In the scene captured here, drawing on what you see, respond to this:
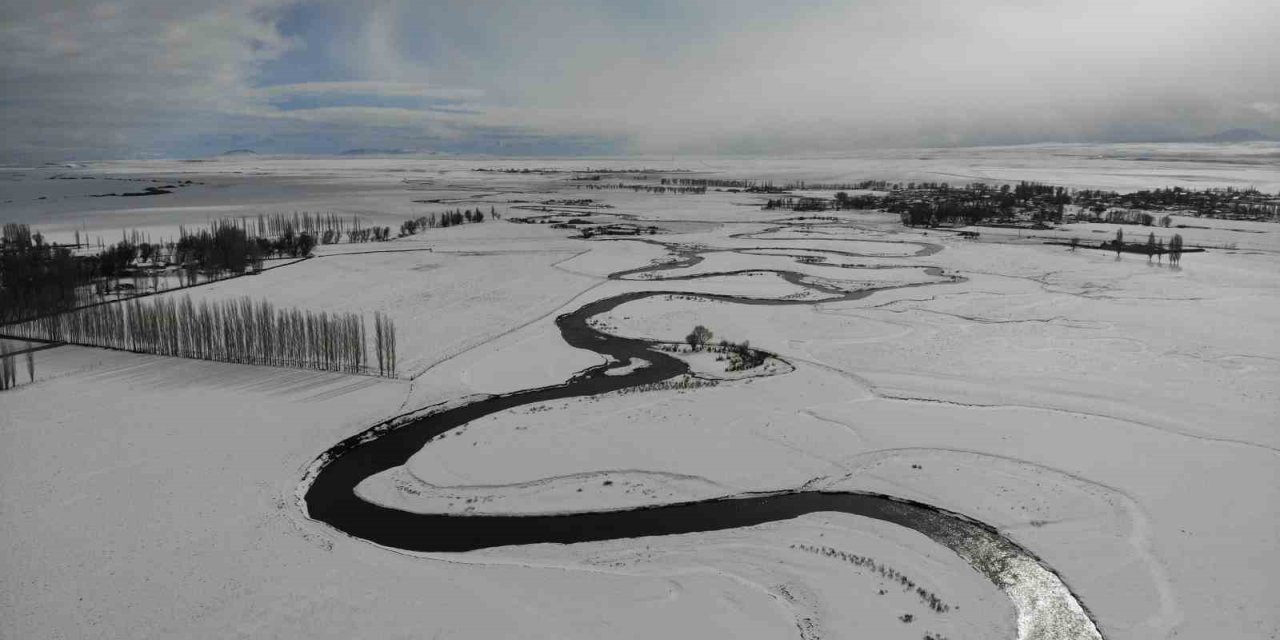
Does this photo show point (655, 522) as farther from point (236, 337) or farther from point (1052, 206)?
point (1052, 206)

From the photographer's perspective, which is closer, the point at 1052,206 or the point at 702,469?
the point at 702,469

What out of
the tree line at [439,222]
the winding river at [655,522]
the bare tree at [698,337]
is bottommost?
the winding river at [655,522]

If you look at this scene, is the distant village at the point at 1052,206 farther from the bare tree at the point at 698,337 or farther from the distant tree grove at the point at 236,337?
the distant tree grove at the point at 236,337

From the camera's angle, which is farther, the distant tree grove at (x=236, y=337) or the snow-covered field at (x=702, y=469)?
the distant tree grove at (x=236, y=337)

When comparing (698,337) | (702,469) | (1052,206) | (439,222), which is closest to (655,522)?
(702,469)

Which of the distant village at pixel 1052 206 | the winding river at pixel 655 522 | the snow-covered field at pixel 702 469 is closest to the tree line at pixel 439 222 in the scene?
the snow-covered field at pixel 702 469

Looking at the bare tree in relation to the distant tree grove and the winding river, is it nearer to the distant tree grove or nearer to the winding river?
the winding river

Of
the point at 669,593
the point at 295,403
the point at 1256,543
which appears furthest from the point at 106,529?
the point at 1256,543

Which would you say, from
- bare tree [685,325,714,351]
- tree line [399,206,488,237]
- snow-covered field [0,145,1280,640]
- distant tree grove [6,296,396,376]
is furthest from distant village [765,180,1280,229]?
distant tree grove [6,296,396,376]
